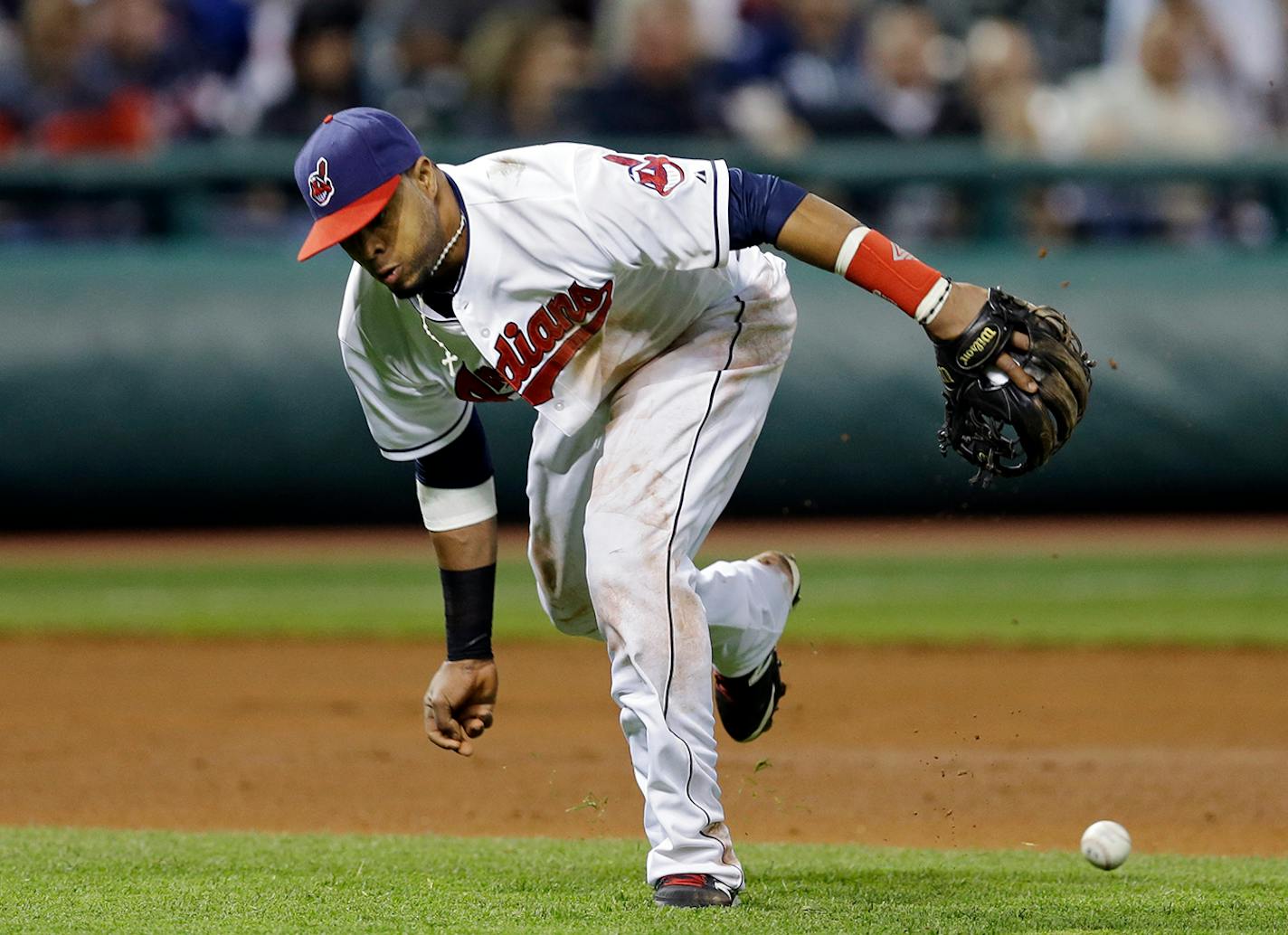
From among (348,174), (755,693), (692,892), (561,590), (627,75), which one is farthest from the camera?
(627,75)

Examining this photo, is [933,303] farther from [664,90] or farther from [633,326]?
[664,90]

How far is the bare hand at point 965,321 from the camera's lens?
10.5ft

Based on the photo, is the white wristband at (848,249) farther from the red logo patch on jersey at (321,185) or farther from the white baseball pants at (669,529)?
the red logo patch on jersey at (321,185)

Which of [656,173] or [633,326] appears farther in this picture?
[633,326]

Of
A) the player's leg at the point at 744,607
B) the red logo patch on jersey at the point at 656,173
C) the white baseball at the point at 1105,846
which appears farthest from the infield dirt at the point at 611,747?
the red logo patch on jersey at the point at 656,173

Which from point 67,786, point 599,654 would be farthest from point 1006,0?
point 67,786

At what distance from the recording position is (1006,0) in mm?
12008

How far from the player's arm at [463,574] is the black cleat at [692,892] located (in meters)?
0.63

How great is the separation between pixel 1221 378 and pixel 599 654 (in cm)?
361

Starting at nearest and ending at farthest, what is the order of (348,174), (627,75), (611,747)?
1. (348,174)
2. (611,747)
3. (627,75)

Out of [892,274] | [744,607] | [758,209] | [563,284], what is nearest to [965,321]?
[892,274]

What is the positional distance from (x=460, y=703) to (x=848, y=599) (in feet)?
17.2

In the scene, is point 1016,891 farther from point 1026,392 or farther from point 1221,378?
point 1221,378

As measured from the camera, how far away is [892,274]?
3176mm
